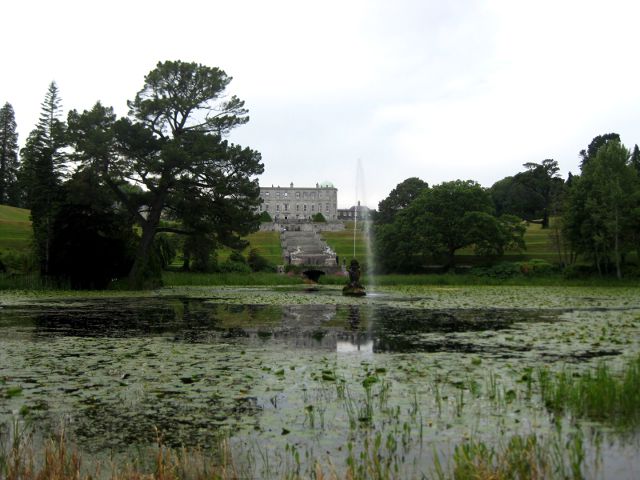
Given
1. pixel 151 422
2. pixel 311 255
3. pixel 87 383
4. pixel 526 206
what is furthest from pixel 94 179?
pixel 526 206

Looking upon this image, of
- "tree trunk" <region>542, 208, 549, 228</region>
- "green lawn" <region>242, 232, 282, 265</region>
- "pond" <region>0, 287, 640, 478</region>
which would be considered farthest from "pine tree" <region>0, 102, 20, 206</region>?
"pond" <region>0, 287, 640, 478</region>

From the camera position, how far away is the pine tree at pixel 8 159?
325 ft

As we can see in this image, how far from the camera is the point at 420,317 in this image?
62.0ft

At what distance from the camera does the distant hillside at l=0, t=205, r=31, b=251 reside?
62.0m

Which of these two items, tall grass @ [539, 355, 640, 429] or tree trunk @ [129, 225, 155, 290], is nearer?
tall grass @ [539, 355, 640, 429]

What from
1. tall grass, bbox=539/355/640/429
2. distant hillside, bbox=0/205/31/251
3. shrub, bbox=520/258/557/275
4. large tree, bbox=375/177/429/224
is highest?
large tree, bbox=375/177/429/224

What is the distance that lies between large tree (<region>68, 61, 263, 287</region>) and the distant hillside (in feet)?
80.1

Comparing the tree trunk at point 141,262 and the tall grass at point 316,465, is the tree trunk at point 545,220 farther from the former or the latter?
the tall grass at point 316,465

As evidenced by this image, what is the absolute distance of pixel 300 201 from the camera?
17138 cm

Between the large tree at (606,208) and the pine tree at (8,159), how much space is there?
282 feet

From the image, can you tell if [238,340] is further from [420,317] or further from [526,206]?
[526,206]

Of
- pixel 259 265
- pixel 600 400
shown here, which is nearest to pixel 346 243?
pixel 259 265

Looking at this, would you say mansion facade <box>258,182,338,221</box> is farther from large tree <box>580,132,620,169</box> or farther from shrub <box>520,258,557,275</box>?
shrub <box>520,258,557,275</box>

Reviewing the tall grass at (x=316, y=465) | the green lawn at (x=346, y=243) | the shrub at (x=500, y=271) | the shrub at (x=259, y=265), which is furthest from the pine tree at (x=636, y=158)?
the tall grass at (x=316, y=465)
